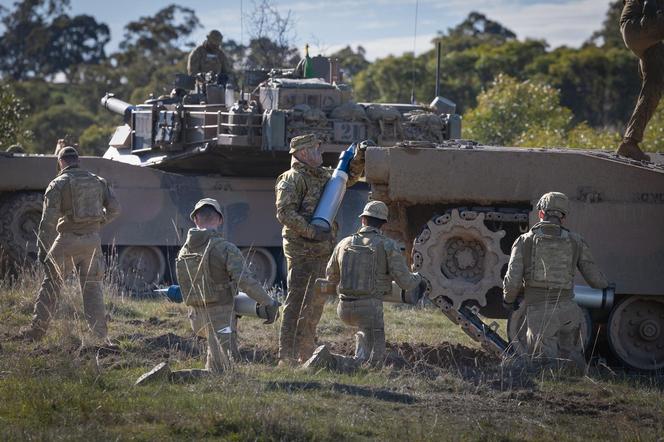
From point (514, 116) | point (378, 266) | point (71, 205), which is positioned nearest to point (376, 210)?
point (378, 266)

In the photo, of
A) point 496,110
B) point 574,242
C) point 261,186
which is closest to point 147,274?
point 261,186

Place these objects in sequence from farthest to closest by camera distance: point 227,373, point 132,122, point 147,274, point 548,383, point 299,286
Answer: point 132,122 < point 147,274 < point 299,286 < point 548,383 < point 227,373

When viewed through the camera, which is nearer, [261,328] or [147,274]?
[261,328]

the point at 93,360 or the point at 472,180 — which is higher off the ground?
the point at 472,180

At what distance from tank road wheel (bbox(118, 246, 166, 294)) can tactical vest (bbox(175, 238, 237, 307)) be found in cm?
822

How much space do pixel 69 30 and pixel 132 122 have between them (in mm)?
55744

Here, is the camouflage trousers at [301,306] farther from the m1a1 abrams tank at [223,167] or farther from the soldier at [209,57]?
the soldier at [209,57]

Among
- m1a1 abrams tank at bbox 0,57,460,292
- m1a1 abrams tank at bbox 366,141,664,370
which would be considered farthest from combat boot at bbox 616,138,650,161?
m1a1 abrams tank at bbox 0,57,460,292

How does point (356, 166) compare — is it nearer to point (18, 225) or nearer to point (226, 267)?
point (226, 267)

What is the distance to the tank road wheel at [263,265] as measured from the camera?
58.9 feet

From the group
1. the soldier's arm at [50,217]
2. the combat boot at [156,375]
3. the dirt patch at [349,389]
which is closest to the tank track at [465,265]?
the dirt patch at [349,389]

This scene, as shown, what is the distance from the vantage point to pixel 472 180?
1157cm

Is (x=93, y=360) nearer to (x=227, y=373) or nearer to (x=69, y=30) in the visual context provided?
(x=227, y=373)

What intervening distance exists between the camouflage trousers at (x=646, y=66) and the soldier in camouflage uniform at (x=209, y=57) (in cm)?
929
